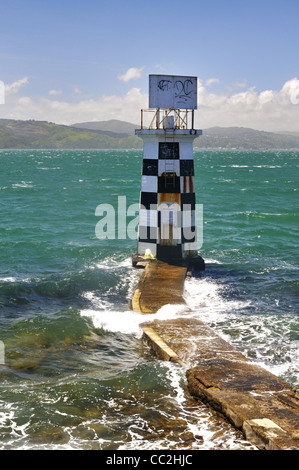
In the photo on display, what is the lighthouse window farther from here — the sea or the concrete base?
the concrete base

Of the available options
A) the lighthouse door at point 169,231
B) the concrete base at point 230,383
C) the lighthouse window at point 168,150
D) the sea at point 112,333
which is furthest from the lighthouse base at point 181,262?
the concrete base at point 230,383

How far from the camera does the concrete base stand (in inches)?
270

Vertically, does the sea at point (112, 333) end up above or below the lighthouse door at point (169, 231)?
below

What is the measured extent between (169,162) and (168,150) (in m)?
0.37

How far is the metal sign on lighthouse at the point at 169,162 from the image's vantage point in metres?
15.8

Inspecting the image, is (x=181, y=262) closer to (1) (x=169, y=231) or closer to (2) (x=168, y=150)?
(1) (x=169, y=231)

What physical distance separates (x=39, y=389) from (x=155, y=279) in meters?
6.60

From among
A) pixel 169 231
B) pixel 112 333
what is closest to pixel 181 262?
pixel 169 231

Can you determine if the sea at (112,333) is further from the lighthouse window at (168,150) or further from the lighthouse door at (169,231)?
the lighthouse window at (168,150)

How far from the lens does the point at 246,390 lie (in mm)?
8094

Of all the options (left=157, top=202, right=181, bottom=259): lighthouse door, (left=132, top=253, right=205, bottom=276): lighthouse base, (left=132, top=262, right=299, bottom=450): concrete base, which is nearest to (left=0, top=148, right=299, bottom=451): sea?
(left=132, top=262, right=299, bottom=450): concrete base

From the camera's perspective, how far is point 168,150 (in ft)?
52.0

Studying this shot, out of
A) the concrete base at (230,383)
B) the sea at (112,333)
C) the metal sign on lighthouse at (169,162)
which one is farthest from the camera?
the metal sign on lighthouse at (169,162)
